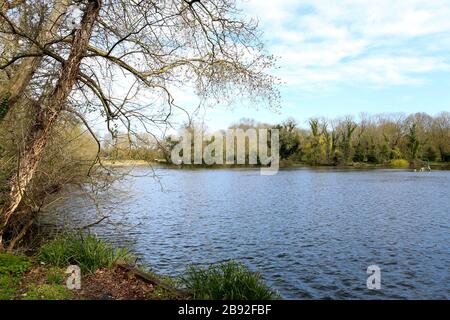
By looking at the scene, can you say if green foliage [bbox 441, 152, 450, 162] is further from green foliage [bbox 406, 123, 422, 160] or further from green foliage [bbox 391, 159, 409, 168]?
green foliage [bbox 391, 159, 409, 168]

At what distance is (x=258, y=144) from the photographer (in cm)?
5988

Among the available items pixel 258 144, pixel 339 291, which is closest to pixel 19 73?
pixel 339 291

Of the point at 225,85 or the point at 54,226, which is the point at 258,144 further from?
the point at 225,85

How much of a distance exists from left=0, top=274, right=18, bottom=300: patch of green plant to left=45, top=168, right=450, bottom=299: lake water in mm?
3924

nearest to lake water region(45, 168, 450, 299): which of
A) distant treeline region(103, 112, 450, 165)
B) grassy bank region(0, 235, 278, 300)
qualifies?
grassy bank region(0, 235, 278, 300)

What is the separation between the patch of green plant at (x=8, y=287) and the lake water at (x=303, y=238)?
392cm

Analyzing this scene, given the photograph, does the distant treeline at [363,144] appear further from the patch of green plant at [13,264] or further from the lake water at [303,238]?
the patch of green plant at [13,264]

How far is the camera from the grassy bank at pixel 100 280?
6.08 m

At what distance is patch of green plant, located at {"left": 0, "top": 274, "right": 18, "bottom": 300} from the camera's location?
578 cm

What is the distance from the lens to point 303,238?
44.9 feet

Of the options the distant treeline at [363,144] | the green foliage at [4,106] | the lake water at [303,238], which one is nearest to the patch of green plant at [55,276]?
the lake water at [303,238]

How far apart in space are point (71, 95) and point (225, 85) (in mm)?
3600

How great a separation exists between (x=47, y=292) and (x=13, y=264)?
1.54 metres

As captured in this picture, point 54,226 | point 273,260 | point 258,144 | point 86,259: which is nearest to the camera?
point 86,259
